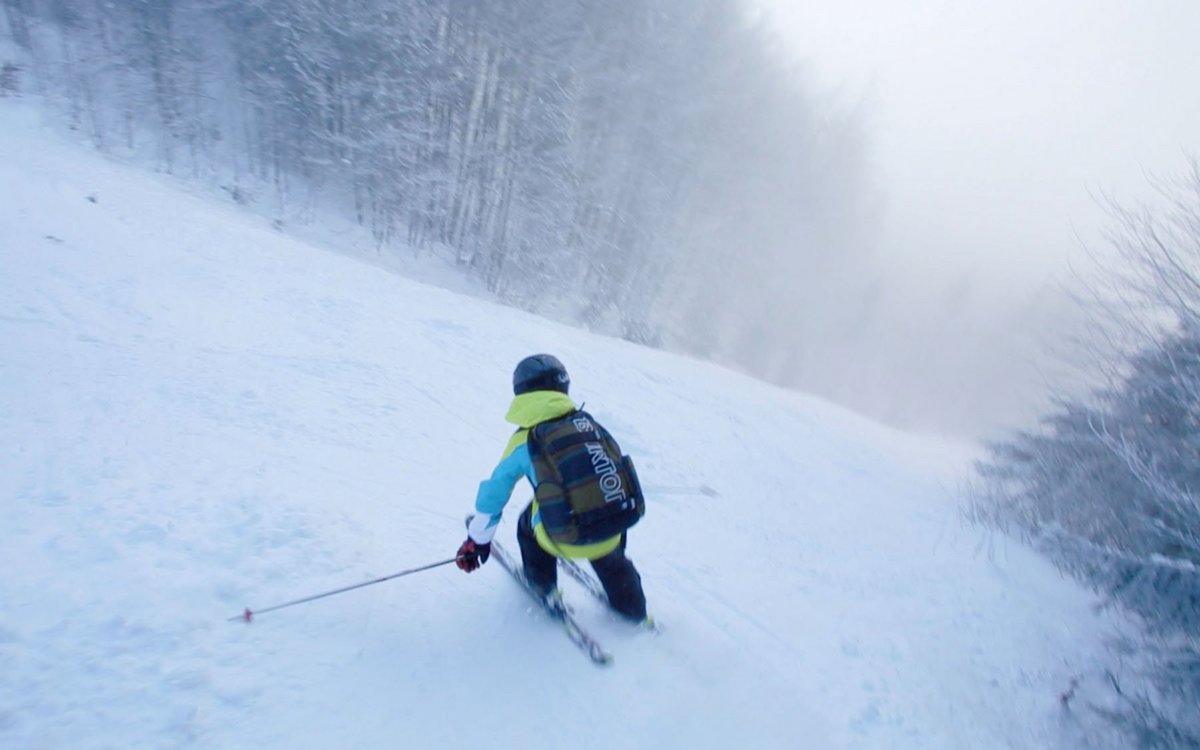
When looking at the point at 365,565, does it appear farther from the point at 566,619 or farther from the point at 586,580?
the point at 586,580

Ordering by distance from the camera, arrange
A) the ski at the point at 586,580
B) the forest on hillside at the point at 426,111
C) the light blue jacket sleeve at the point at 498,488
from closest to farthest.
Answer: the light blue jacket sleeve at the point at 498,488 → the ski at the point at 586,580 → the forest on hillside at the point at 426,111

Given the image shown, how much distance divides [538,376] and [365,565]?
1828 millimetres

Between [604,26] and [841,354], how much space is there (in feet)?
139

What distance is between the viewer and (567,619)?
345cm

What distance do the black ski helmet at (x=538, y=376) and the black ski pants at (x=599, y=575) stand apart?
0.83 m

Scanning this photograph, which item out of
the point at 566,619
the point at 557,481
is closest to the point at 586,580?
the point at 566,619

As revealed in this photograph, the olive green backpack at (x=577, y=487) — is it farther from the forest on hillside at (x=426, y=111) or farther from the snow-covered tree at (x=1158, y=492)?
the forest on hillside at (x=426, y=111)

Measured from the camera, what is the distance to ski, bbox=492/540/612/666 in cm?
328

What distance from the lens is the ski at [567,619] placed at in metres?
3.28

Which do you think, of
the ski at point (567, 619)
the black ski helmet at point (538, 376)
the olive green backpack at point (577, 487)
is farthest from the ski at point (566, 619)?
the black ski helmet at point (538, 376)

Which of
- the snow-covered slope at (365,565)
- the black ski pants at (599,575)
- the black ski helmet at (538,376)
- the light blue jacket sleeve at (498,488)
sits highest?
the black ski helmet at (538,376)

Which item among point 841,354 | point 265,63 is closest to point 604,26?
point 265,63

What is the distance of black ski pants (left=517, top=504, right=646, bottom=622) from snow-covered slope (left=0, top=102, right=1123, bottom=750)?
0.24 meters

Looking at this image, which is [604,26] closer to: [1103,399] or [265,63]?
[265,63]
